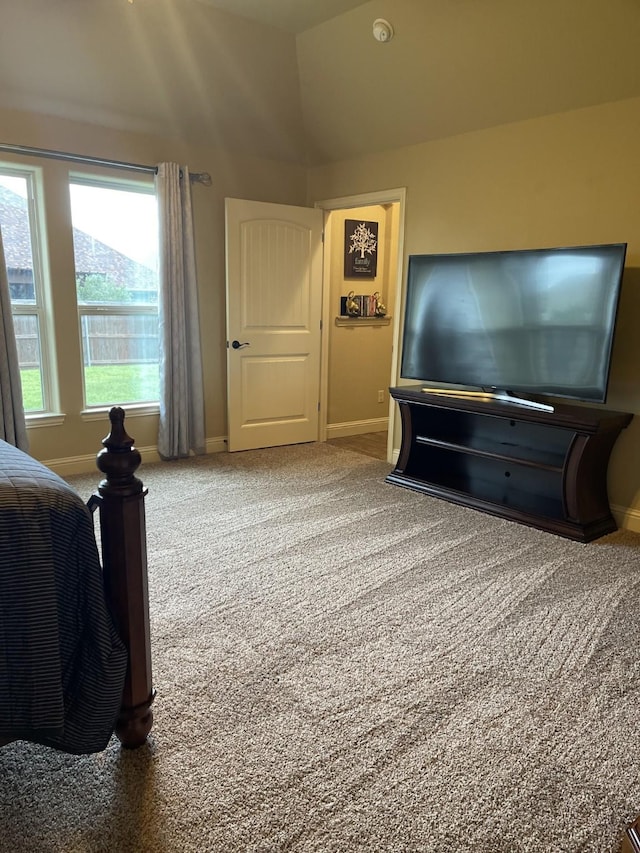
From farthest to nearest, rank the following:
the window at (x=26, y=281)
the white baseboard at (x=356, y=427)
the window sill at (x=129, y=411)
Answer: the white baseboard at (x=356, y=427) → the window sill at (x=129, y=411) → the window at (x=26, y=281)

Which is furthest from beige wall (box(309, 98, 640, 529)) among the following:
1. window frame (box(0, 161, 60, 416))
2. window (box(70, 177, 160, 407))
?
window frame (box(0, 161, 60, 416))

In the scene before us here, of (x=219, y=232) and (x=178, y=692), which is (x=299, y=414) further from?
(x=178, y=692)

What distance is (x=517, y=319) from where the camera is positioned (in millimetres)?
3416

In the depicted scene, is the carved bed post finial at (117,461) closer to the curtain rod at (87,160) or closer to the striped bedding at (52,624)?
the striped bedding at (52,624)

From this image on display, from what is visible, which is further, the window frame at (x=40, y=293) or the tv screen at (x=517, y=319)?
the window frame at (x=40, y=293)

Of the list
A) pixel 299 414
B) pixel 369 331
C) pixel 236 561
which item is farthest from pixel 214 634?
pixel 369 331

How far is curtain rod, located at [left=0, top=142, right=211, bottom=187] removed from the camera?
11.7 ft

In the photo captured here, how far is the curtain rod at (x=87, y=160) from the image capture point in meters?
3.58

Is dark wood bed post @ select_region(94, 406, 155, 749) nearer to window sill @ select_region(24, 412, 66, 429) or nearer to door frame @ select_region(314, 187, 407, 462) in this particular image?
window sill @ select_region(24, 412, 66, 429)

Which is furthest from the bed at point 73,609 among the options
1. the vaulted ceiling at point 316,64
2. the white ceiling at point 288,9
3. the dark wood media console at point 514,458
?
the white ceiling at point 288,9

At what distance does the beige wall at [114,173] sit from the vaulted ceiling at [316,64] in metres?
0.12

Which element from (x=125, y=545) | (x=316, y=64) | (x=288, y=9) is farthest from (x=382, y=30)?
(x=125, y=545)

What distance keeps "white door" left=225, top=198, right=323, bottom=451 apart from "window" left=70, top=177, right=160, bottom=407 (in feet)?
1.95

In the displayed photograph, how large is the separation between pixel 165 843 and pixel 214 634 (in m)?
0.86
